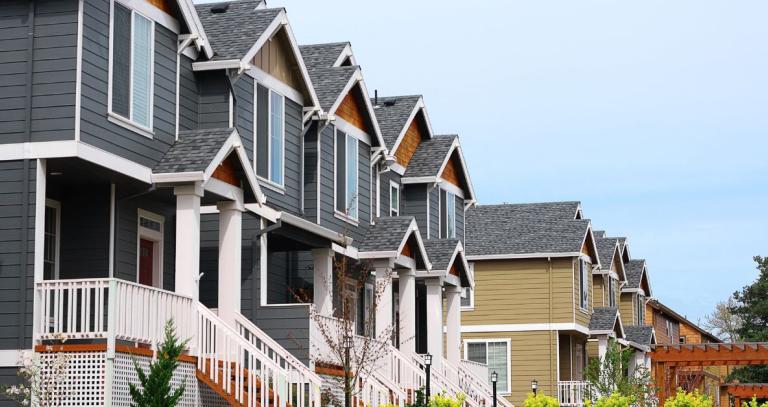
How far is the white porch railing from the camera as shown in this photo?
5034 centimetres

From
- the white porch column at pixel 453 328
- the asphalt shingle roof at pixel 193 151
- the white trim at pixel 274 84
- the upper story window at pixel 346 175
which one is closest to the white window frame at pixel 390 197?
the white porch column at pixel 453 328

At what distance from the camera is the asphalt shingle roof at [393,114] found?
37844 mm

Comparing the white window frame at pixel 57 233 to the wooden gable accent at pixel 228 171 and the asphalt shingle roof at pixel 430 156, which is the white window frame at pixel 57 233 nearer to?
the wooden gable accent at pixel 228 171

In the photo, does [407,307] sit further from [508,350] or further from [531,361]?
[508,350]

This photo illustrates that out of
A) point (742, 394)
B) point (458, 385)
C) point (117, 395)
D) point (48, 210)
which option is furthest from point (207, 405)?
point (742, 394)

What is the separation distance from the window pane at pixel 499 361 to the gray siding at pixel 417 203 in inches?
543

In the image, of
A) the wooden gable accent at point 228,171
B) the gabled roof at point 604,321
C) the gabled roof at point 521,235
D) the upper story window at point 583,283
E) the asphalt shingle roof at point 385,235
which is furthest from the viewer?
the gabled roof at point 604,321

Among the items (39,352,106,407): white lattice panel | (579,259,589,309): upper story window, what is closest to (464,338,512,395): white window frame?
(579,259,589,309): upper story window

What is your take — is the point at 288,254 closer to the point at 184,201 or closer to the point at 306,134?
the point at 306,134

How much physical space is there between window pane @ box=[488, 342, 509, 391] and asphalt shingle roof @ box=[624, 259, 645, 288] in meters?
18.2

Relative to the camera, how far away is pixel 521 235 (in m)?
53.7

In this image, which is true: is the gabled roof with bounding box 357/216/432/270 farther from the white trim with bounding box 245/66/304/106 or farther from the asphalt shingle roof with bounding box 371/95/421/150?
the white trim with bounding box 245/66/304/106

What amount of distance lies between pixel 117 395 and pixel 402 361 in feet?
39.9

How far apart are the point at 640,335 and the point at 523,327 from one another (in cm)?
1371
